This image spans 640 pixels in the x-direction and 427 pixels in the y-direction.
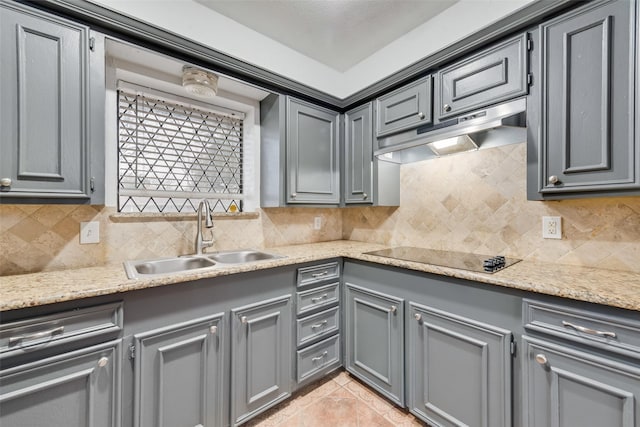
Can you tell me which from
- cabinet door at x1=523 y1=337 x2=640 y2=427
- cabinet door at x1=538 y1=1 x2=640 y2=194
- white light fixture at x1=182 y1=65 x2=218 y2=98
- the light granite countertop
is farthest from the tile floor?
white light fixture at x1=182 y1=65 x2=218 y2=98

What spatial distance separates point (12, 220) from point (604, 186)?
277 centimetres

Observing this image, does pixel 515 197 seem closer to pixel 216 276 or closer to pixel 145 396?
pixel 216 276

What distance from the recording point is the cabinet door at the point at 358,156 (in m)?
2.18

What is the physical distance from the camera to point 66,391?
1039mm

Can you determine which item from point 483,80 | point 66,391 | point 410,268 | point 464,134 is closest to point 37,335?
point 66,391

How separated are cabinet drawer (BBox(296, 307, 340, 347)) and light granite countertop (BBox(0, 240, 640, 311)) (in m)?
0.52

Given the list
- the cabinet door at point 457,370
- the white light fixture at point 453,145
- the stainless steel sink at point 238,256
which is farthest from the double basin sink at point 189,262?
the white light fixture at point 453,145

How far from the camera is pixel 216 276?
138 centimetres

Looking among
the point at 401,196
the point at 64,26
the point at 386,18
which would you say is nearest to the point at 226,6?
the point at 64,26

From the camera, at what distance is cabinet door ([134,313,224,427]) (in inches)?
47.2

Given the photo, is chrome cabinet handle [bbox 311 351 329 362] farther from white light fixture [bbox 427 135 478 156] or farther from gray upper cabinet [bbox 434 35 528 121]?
gray upper cabinet [bbox 434 35 528 121]

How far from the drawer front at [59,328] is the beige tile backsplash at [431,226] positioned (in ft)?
1.95

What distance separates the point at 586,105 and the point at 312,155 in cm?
163

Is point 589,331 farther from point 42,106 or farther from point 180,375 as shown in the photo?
point 42,106
